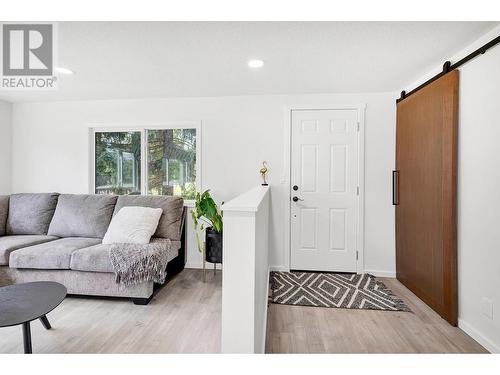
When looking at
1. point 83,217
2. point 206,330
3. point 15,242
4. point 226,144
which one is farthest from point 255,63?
point 15,242

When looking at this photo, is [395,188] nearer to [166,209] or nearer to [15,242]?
[166,209]

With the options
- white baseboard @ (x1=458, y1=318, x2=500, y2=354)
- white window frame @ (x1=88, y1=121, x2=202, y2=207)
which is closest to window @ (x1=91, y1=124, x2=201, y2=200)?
white window frame @ (x1=88, y1=121, x2=202, y2=207)

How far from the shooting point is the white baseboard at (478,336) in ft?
5.63

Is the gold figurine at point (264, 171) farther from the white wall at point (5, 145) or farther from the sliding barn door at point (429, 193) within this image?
the white wall at point (5, 145)

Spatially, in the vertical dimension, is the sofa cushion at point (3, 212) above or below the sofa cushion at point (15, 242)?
above

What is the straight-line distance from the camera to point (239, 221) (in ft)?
3.56

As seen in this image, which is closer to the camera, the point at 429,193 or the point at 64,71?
the point at 429,193

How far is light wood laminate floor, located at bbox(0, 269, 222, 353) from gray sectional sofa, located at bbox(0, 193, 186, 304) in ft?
0.47

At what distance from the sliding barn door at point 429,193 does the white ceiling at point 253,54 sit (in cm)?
35

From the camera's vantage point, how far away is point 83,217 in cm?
302

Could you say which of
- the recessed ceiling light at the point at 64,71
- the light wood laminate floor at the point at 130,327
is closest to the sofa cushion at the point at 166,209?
the light wood laminate floor at the point at 130,327

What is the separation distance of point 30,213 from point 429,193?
14.2ft

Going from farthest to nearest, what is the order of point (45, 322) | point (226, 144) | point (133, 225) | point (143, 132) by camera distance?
point (143, 132) → point (226, 144) → point (133, 225) → point (45, 322)
